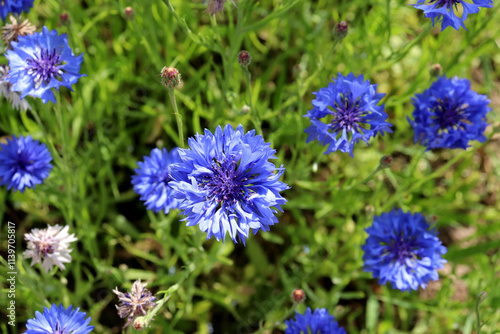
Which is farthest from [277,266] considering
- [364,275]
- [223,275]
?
[364,275]

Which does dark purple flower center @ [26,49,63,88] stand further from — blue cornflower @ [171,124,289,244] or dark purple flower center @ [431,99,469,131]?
dark purple flower center @ [431,99,469,131]

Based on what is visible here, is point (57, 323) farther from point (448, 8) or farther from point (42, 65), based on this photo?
point (448, 8)

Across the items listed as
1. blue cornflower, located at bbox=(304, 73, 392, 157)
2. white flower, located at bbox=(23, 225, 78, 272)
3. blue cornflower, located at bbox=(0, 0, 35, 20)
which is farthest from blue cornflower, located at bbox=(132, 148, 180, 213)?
blue cornflower, located at bbox=(0, 0, 35, 20)

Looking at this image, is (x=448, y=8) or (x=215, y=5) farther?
(x=448, y=8)

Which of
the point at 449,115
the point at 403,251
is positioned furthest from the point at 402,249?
the point at 449,115

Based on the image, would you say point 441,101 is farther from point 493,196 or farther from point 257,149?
point 493,196

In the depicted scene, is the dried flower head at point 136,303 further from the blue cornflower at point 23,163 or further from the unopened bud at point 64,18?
the unopened bud at point 64,18

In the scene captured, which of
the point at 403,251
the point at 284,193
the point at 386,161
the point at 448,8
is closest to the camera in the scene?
the point at 448,8
